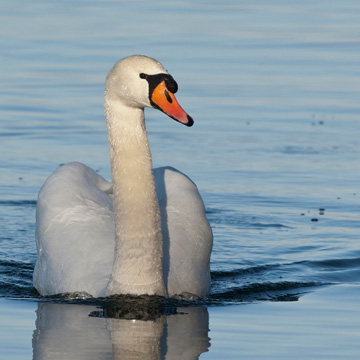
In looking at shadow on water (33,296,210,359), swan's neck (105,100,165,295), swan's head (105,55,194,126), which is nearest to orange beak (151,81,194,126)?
swan's head (105,55,194,126)

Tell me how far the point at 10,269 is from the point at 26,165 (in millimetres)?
3907

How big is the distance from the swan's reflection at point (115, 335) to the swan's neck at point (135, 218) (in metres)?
0.31

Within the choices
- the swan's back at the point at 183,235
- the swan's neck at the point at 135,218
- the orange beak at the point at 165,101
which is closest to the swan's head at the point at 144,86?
the orange beak at the point at 165,101

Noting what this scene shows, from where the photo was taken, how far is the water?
8.49 metres

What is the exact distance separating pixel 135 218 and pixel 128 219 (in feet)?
0.18

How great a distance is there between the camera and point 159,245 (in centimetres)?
898

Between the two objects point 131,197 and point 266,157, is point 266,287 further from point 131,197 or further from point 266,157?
point 266,157

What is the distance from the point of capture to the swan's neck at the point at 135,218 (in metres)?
8.85

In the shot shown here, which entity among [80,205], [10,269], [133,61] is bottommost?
[10,269]

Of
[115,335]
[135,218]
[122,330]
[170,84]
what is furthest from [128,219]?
[170,84]

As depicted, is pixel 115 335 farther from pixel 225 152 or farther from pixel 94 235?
pixel 225 152

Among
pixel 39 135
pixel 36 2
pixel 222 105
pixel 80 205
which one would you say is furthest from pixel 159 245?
pixel 36 2

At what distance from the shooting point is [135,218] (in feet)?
29.2

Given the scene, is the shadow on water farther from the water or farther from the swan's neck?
the swan's neck
